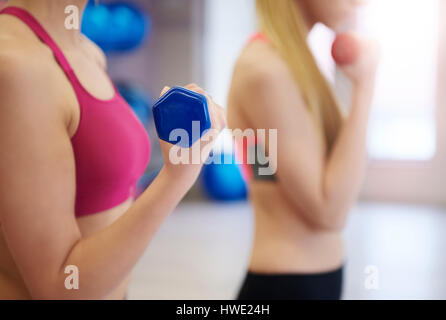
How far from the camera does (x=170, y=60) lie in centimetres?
376

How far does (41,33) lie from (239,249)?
6.74 ft

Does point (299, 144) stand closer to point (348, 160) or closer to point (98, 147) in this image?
point (348, 160)

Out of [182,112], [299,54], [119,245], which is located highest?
[299,54]

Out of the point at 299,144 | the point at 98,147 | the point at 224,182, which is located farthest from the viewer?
the point at 224,182

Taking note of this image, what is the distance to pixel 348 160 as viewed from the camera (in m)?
0.65

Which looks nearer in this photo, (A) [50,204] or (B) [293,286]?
(A) [50,204]

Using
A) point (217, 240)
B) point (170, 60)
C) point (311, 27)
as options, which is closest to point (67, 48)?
point (311, 27)

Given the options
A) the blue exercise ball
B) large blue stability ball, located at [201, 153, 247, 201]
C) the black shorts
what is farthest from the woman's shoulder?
large blue stability ball, located at [201, 153, 247, 201]

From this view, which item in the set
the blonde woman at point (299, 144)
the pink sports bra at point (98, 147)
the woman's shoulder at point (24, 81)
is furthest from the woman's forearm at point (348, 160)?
the woman's shoulder at point (24, 81)

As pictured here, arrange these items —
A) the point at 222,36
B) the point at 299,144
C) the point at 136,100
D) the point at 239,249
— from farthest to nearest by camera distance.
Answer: the point at 222,36 → the point at 136,100 → the point at 239,249 → the point at 299,144

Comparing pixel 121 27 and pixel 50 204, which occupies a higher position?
pixel 121 27

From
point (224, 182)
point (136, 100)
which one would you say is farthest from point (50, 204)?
point (224, 182)

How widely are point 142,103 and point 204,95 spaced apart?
8.71 feet
